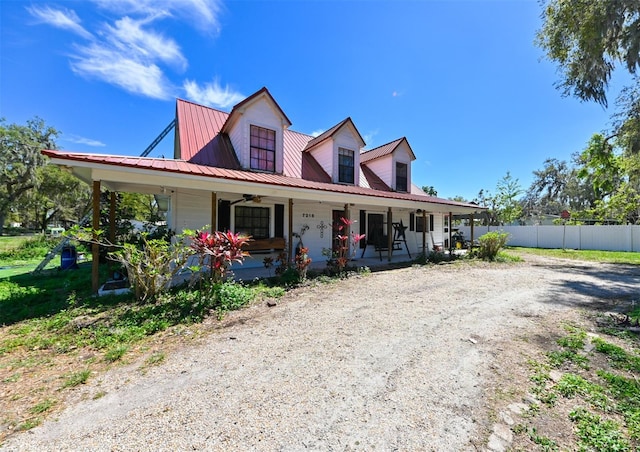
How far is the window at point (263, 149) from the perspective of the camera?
9.70m

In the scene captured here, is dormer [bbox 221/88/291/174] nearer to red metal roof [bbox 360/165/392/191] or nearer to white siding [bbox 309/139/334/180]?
white siding [bbox 309/139/334/180]

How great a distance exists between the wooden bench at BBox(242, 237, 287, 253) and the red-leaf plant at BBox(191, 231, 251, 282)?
3.31 metres

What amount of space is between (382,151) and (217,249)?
11430 mm

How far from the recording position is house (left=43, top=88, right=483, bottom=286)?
6.32 metres

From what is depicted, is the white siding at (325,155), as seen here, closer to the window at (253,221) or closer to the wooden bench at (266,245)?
the window at (253,221)

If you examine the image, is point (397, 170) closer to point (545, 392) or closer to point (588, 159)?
point (588, 159)

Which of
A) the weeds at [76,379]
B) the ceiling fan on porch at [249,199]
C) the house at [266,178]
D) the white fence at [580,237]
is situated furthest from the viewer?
the white fence at [580,237]

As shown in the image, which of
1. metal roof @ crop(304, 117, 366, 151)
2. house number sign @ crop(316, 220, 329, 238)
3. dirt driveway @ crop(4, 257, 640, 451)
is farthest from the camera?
metal roof @ crop(304, 117, 366, 151)

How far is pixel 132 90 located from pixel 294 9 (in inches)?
326

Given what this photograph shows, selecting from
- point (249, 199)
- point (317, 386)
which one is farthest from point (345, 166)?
point (317, 386)

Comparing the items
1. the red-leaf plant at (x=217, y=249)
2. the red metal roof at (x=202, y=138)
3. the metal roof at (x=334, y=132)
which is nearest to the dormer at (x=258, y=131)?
the red metal roof at (x=202, y=138)

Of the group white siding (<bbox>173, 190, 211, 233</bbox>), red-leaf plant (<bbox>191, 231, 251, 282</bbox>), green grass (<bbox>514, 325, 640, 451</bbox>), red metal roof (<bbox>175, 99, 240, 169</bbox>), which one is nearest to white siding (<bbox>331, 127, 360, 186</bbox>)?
red metal roof (<bbox>175, 99, 240, 169</bbox>)

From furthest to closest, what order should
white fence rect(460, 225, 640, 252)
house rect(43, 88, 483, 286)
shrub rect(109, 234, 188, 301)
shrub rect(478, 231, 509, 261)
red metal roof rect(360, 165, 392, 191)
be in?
white fence rect(460, 225, 640, 252) < red metal roof rect(360, 165, 392, 191) < shrub rect(478, 231, 509, 261) < house rect(43, 88, 483, 286) < shrub rect(109, 234, 188, 301)

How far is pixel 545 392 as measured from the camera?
2666 millimetres
